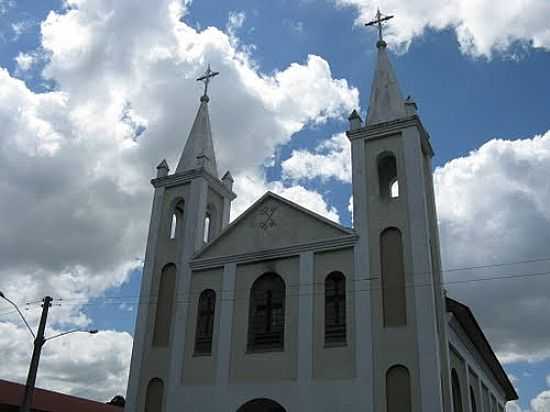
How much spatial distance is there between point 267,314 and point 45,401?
1918 cm

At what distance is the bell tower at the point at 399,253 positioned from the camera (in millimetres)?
15609

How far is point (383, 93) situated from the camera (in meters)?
20.9

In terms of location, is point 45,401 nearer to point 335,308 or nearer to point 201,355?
point 201,355

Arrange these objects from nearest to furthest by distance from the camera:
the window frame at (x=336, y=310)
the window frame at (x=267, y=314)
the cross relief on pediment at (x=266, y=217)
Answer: the window frame at (x=336, y=310) < the window frame at (x=267, y=314) < the cross relief on pediment at (x=266, y=217)

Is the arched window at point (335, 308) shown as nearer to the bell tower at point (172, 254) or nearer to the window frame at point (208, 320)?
the window frame at point (208, 320)

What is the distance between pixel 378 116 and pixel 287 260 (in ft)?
19.5

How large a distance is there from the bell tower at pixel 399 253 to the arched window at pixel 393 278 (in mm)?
29

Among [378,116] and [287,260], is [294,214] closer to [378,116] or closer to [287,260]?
[287,260]

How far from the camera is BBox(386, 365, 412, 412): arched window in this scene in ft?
50.6

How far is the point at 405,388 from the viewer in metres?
15.6

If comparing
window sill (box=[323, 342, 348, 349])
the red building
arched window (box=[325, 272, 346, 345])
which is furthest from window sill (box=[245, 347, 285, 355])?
the red building

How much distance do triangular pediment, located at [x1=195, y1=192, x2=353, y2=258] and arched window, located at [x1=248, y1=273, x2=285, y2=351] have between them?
47.1 inches

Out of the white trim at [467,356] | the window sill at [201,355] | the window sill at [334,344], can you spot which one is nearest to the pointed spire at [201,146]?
the window sill at [201,355]

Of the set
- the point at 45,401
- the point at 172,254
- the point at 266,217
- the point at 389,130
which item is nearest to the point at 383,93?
the point at 389,130
